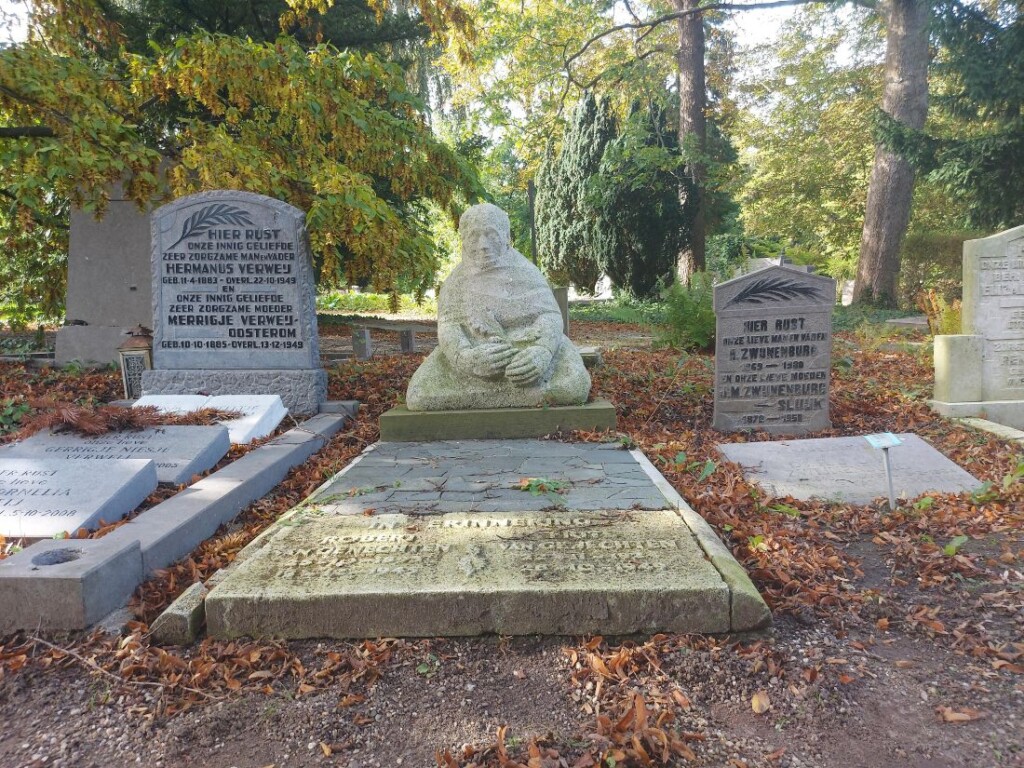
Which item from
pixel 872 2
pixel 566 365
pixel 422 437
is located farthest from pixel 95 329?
pixel 872 2

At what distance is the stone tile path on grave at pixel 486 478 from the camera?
3471mm

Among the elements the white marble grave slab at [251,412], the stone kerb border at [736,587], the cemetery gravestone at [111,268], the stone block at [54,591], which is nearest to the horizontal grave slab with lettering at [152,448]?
the white marble grave slab at [251,412]

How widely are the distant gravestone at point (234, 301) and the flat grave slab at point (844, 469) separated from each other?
3924 millimetres

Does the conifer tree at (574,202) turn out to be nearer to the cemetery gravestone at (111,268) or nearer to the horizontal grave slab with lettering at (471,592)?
the cemetery gravestone at (111,268)

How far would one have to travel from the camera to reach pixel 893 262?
14.4m

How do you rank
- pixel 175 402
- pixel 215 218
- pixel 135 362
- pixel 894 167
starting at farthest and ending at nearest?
pixel 894 167 → pixel 135 362 → pixel 215 218 → pixel 175 402

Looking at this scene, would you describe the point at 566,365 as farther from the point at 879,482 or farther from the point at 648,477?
the point at 879,482

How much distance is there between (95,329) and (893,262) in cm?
1509

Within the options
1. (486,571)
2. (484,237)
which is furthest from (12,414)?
(486,571)

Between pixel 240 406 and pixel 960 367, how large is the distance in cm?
622

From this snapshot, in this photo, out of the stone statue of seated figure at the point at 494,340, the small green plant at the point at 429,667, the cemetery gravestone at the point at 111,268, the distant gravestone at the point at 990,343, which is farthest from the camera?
the cemetery gravestone at the point at 111,268

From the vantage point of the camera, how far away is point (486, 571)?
2527mm

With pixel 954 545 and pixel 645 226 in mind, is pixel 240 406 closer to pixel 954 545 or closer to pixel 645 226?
pixel 954 545

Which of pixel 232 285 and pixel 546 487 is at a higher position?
pixel 232 285
